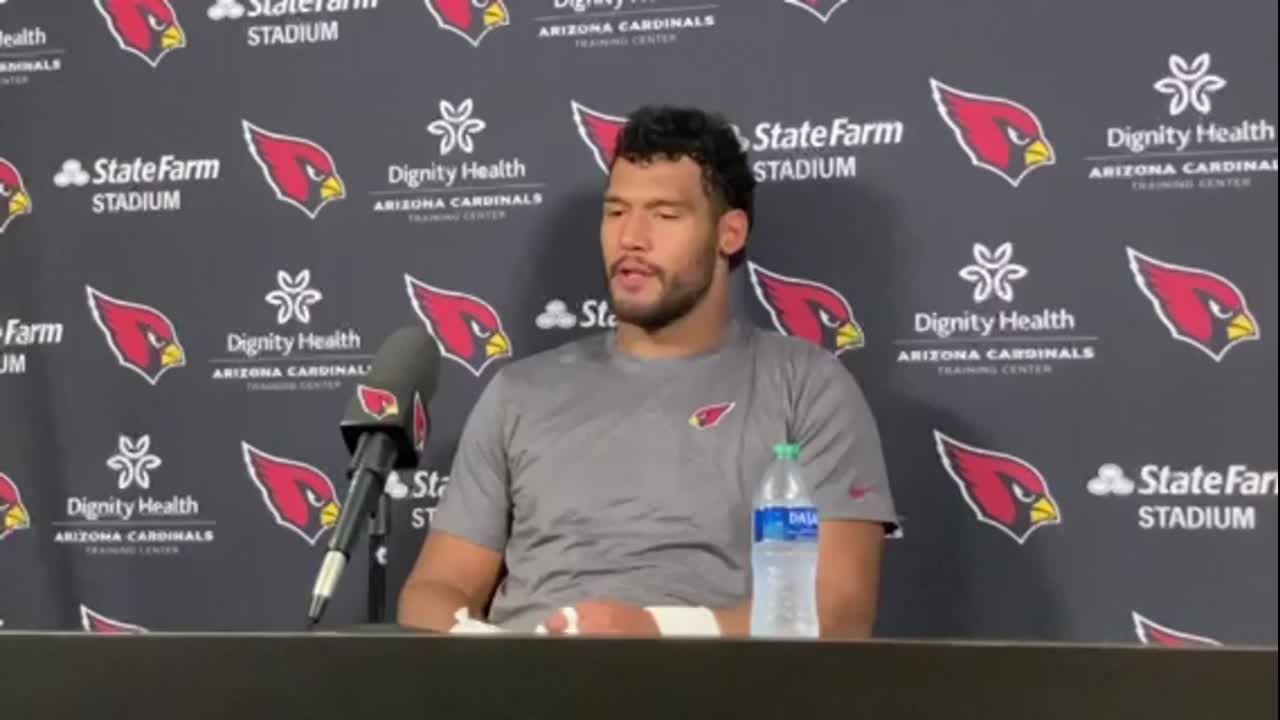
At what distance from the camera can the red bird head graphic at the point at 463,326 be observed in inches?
106

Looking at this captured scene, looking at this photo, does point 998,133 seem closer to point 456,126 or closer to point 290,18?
point 456,126

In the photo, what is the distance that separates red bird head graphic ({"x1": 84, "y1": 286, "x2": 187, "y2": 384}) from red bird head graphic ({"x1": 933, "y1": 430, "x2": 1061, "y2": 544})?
4.66 feet

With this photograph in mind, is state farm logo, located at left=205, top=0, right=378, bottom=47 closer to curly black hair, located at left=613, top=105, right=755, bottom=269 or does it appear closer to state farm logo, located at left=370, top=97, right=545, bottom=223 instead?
state farm logo, located at left=370, top=97, right=545, bottom=223

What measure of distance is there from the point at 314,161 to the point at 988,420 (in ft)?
4.28

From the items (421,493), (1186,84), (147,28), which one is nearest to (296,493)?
(421,493)

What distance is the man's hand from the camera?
1.80m

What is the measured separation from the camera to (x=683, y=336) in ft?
7.66

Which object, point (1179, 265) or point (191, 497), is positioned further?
point (191, 497)

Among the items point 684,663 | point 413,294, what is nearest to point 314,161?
point 413,294

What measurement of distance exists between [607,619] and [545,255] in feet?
3.24

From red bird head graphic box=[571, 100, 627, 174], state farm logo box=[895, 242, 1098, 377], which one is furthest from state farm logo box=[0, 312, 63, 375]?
state farm logo box=[895, 242, 1098, 377]

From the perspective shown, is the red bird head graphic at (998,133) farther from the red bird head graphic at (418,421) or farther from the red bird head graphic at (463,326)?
the red bird head graphic at (418,421)

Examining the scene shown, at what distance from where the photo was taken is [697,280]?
231 cm

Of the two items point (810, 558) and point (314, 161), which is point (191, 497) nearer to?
point (314, 161)
